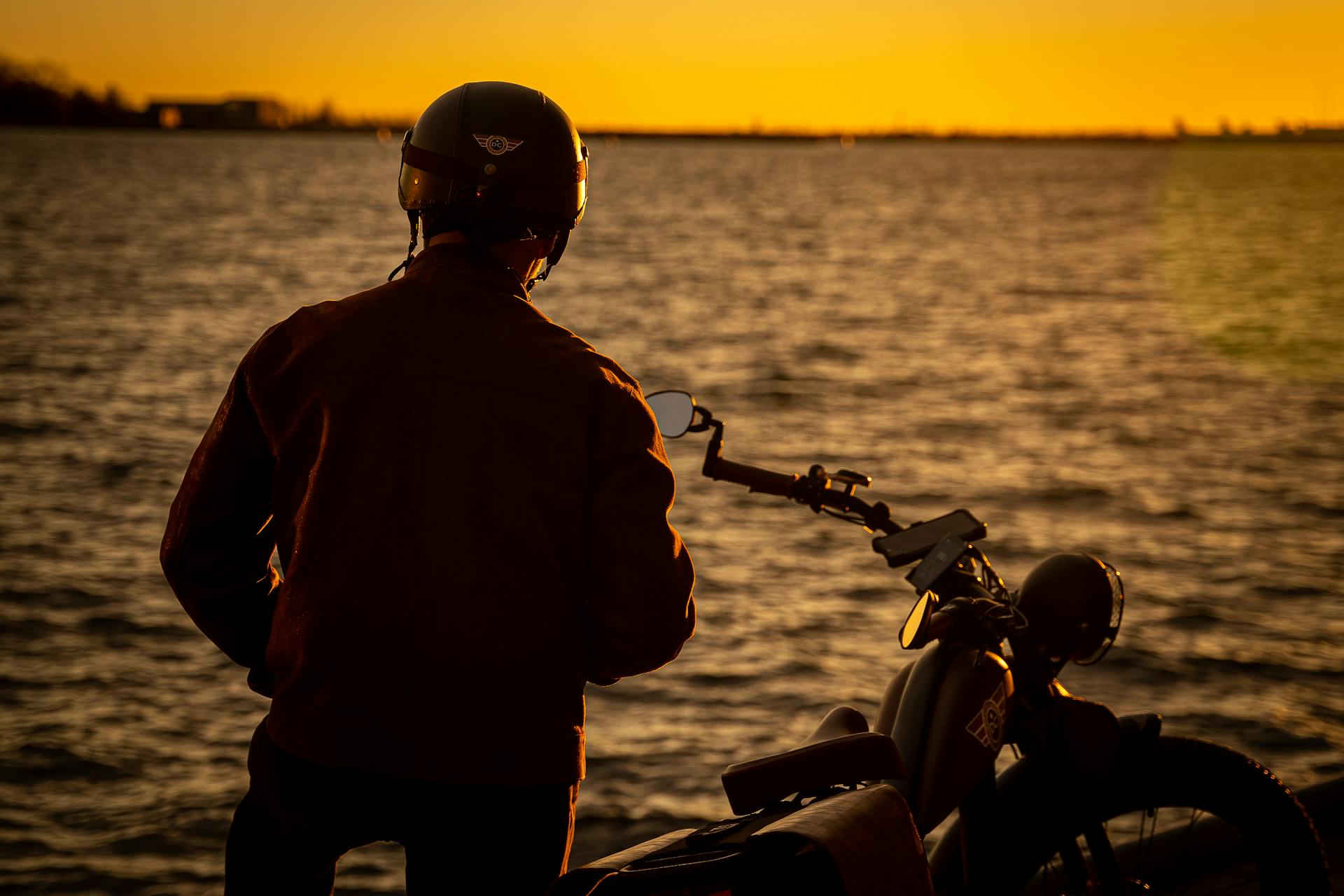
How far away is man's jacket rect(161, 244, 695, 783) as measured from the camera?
6.89 ft

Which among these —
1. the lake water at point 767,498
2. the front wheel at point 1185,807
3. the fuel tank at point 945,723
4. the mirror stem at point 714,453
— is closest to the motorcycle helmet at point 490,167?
the mirror stem at point 714,453

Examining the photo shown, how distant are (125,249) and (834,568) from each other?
4145 centimetres

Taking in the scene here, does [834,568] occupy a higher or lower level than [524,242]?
lower

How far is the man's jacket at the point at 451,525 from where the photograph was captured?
6.89 ft

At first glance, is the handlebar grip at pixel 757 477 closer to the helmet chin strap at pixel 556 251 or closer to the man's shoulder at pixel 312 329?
the helmet chin strap at pixel 556 251

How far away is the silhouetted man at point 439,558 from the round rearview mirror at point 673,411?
0.92 meters

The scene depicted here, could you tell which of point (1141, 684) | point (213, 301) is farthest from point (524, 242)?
point (213, 301)

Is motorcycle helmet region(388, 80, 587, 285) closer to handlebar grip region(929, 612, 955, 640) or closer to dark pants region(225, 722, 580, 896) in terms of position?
dark pants region(225, 722, 580, 896)

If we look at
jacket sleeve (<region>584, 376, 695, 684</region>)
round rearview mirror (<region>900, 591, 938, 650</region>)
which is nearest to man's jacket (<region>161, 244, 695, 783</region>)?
jacket sleeve (<region>584, 376, 695, 684</region>)

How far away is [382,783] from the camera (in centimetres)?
215

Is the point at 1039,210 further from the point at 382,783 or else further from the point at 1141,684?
the point at 382,783

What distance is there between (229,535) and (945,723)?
1.49 meters

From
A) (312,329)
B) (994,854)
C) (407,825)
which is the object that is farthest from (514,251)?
(994,854)

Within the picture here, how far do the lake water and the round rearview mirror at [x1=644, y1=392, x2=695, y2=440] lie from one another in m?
4.07
